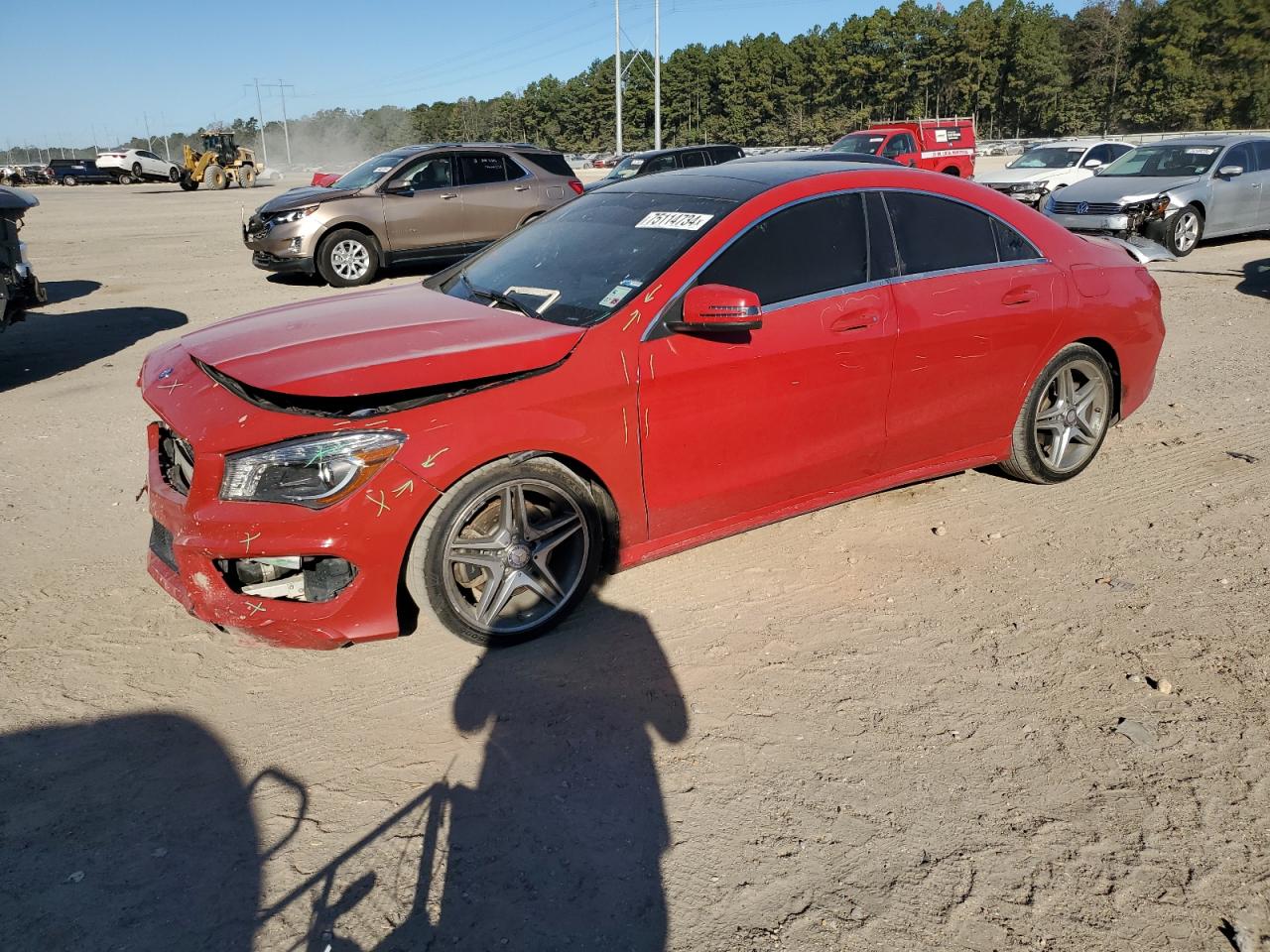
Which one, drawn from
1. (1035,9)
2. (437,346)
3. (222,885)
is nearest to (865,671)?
(437,346)

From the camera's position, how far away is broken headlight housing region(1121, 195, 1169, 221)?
13.1 m

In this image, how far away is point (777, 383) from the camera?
13.0 ft

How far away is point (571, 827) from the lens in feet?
9.06

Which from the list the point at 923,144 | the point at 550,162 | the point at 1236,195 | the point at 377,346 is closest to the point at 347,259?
the point at 550,162

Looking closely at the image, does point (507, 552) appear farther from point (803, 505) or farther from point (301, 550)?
point (803, 505)

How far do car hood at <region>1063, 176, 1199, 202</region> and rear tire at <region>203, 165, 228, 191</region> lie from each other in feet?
113

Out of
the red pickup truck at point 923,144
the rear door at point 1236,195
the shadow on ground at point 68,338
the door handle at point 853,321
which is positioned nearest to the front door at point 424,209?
the shadow on ground at point 68,338

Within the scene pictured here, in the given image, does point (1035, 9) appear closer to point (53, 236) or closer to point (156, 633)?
point (53, 236)

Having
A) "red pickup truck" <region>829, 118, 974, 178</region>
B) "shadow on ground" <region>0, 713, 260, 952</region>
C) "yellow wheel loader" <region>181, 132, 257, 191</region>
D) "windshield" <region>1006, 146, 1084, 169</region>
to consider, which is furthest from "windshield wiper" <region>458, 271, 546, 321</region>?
"yellow wheel loader" <region>181, 132, 257, 191</region>

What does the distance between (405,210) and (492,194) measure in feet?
4.26

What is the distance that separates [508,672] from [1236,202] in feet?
47.9

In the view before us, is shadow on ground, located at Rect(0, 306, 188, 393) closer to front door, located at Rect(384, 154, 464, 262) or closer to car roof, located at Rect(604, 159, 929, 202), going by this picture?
front door, located at Rect(384, 154, 464, 262)

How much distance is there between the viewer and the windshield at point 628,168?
19703mm

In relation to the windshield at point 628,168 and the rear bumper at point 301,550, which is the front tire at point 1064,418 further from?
the windshield at point 628,168
